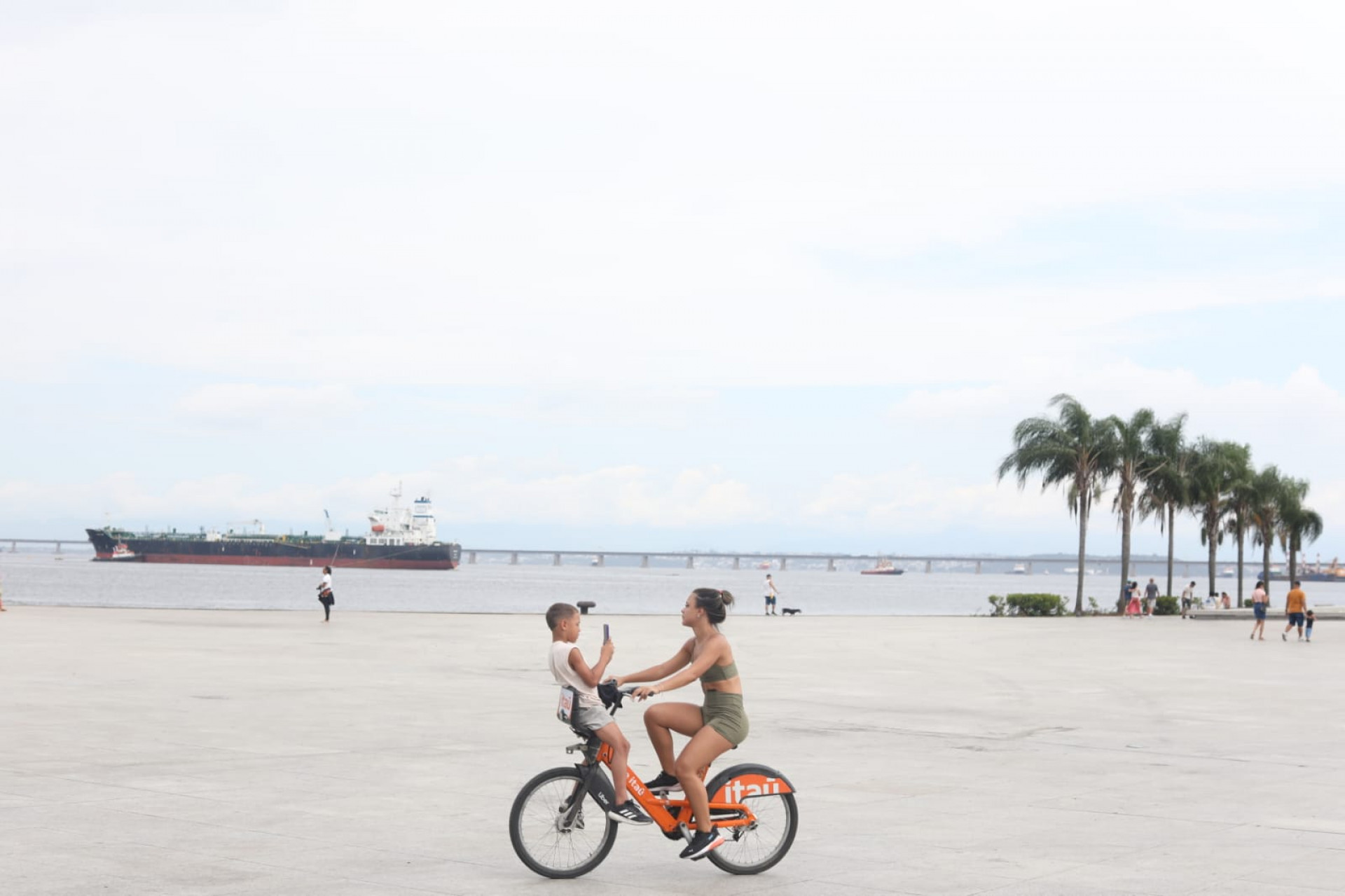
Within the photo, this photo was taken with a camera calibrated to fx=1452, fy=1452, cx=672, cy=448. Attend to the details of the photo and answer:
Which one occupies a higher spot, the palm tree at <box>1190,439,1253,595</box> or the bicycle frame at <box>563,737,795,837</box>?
the palm tree at <box>1190,439,1253,595</box>

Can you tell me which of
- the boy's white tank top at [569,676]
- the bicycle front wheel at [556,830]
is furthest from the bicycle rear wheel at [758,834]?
the boy's white tank top at [569,676]

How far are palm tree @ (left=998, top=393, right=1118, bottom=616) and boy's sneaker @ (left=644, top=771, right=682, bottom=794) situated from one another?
5593 cm

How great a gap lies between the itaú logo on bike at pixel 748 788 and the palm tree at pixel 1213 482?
63057 mm

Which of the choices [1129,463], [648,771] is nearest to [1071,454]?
[1129,463]

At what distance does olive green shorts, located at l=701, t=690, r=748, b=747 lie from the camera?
8516mm

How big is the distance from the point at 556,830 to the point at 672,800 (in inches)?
27.8

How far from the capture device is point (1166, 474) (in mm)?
65500

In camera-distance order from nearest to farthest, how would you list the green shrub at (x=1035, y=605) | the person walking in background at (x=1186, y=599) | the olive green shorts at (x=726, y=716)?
1. the olive green shorts at (x=726, y=716)
2. the green shrub at (x=1035, y=605)
3. the person walking in background at (x=1186, y=599)

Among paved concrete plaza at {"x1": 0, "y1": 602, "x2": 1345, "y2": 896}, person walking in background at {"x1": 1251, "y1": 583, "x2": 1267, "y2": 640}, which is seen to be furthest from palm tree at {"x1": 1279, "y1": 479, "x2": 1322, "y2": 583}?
paved concrete plaza at {"x1": 0, "y1": 602, "x2": 1345, "y2": 896}

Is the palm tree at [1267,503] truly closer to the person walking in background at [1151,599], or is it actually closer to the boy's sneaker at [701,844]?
the person walking in background at [1151,599]

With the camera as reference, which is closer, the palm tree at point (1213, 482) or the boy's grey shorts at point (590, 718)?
the boy's grey shorts at point (590, 718)

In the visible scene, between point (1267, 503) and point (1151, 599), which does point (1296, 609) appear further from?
point (1267, 503)

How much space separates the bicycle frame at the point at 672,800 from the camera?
8.39m

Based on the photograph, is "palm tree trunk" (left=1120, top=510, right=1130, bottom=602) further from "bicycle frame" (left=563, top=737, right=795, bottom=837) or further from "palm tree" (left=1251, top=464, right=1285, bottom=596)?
"bicycle frame" (left=563, top=737, right=795, bottom=837)
